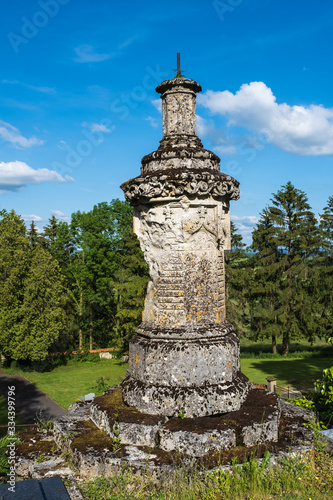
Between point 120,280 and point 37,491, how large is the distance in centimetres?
2015

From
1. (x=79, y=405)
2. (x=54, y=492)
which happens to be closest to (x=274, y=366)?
(x=79, y=405)

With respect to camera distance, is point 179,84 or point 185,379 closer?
point 185,379

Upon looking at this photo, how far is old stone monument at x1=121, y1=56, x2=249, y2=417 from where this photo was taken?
542 centimetres

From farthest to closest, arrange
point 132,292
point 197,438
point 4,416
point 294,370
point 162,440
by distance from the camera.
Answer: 1. point 132,292
2. point 294,370
3. point 4,416
4. point 162,440
5. point 197,438

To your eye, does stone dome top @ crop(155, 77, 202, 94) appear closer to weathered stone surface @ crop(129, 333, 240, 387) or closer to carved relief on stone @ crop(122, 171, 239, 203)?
carved relief on stone @ crop(122, 171, 239, 203)

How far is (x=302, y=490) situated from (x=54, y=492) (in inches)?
96.2

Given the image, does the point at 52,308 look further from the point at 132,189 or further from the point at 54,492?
the point at 54,492

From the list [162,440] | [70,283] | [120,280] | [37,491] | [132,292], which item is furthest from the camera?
[70,283]

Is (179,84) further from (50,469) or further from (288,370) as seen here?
(288,370)

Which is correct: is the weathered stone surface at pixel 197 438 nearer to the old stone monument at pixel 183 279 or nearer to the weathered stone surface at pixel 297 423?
the old stone monument at pixel 183 279

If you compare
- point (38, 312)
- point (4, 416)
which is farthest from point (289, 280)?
point (4, 416)

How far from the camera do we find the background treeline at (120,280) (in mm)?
19172

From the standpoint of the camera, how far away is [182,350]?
546 cm

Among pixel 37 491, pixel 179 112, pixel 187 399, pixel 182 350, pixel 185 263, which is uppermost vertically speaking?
pixel 179 112
